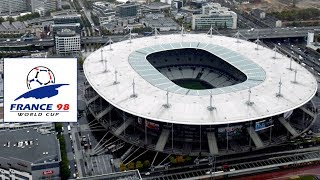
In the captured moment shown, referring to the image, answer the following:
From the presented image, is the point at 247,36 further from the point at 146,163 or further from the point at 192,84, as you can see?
the point at 146,163

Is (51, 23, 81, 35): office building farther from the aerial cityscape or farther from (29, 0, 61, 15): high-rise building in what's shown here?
(29, 0, 61, 15): high-rise building

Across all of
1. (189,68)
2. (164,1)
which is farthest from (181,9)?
(189,68)

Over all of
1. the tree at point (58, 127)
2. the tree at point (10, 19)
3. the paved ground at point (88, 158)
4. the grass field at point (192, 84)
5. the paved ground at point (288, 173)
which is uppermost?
the tree at point (10, 19)

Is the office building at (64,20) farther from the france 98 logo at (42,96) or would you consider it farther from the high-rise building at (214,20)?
the france 98 logo at (42,96)

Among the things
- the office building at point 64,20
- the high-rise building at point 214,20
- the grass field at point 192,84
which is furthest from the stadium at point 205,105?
the high-rise building at point 214,20

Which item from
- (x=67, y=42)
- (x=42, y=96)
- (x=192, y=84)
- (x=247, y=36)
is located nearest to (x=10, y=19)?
(x=67, y=42)

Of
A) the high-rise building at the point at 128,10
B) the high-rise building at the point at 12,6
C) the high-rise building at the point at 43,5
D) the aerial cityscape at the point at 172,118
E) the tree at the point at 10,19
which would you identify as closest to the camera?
the aerial cityscape at the point at 172,118
